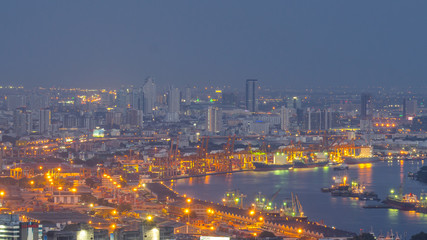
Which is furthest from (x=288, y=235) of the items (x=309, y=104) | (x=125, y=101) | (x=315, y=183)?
(x=309, y=104)

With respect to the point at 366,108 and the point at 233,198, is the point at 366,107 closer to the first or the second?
the point at 366,108

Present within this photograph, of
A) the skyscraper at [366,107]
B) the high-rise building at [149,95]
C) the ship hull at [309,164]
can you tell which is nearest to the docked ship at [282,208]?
the ship hull at [309,164]

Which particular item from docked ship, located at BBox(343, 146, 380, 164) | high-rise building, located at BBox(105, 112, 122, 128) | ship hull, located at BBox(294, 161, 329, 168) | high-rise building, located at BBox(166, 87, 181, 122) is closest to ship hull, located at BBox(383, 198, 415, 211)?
ship hull, located at BBox(294, 161, 329, 168)

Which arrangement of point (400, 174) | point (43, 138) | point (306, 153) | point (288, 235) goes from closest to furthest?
point (288, 235)
point (400, 174)
point (306, 153)
point (43, 138)

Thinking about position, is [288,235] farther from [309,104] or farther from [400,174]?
[309,104]

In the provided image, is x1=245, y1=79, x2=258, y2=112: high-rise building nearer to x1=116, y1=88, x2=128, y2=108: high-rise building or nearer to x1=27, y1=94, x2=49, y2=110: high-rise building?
x1=116, y1=88, x2=128, y2=108: high-rise building

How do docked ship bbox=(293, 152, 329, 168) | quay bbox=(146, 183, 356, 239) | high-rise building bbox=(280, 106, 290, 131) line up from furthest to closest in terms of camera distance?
high-rise building bbox=(280, 106, 290, 131), docked ship bbox=(293, 152, 329, 168), quay bbox=(146, 183, 356, 239)

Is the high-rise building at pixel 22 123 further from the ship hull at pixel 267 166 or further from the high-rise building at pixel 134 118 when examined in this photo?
the ship hull at pixel 267 166
